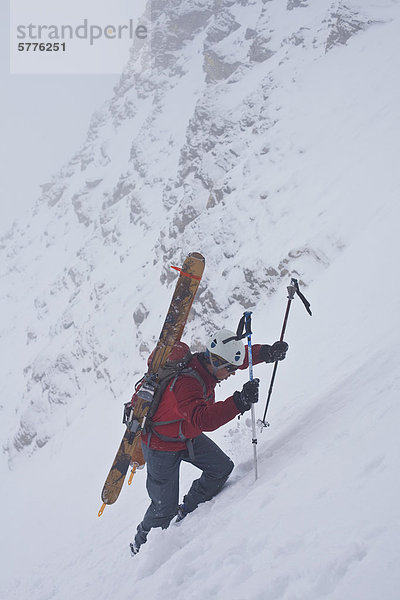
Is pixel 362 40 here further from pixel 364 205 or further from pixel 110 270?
pixel 110 270

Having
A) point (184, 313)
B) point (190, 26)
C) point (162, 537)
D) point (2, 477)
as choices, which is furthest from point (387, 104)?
point (190, 26)

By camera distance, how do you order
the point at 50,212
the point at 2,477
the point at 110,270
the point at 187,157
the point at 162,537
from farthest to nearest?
the point at 50,212
the point at 110,270
the point at 187,157
the point at 2,477
the point at 162,537

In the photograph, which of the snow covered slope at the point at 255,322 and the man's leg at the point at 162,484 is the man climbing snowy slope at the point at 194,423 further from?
the snow covered slope at the point at 255,322

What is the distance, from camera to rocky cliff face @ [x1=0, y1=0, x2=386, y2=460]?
2141 cm

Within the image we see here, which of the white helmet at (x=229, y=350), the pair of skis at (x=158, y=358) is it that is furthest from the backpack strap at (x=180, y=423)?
the white helmet at (x=229, y=350)

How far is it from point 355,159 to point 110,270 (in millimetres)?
29381

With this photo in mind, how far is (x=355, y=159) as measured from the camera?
18.8m

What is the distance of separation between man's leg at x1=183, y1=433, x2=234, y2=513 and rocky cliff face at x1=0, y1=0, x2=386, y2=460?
12238mm

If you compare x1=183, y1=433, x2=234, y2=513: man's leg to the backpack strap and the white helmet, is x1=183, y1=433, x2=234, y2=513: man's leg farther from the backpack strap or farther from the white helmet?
the white helmet

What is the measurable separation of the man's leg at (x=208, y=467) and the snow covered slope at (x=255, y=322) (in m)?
0.20

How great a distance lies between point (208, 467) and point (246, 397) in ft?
5.18

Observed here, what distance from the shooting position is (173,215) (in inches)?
1559

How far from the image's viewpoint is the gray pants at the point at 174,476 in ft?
15.7

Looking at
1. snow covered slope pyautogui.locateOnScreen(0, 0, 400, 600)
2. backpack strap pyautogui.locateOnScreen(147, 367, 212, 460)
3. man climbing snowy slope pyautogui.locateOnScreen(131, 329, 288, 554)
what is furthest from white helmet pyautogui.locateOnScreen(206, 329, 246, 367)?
snow covered slope pyautogui.locateOnScreen(0, 0, 400, 600)
